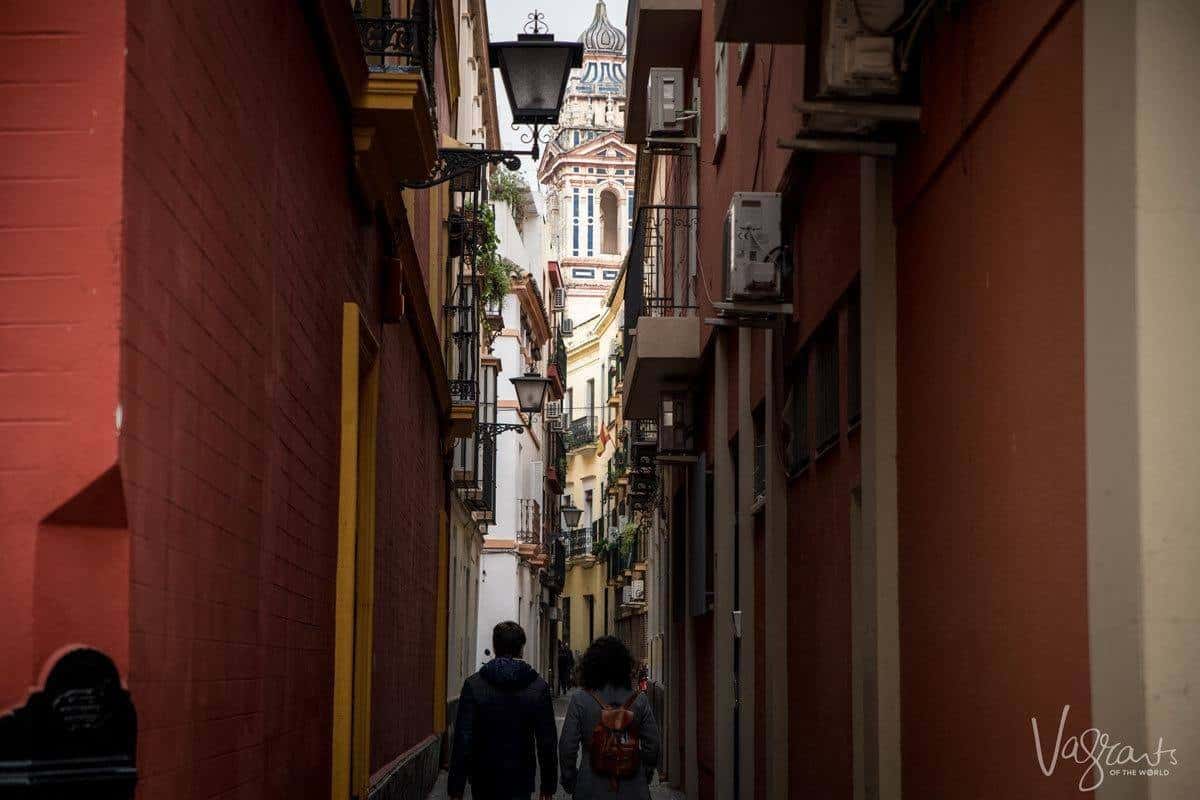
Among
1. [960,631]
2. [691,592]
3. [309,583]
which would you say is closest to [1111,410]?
[960,631]

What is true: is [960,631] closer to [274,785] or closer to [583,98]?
[274,785]

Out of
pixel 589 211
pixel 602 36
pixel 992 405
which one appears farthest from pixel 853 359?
pixel 602 36

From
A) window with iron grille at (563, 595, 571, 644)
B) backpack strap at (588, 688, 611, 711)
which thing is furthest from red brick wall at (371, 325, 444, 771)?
window with iron grille at (563, 595, 571, 644)

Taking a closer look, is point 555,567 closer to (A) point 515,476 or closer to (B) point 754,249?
(A) point 515,476

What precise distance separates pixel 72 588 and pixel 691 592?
13952mm

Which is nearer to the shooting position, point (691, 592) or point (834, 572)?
point (834, 572)

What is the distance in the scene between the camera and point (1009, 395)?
16.1 ft

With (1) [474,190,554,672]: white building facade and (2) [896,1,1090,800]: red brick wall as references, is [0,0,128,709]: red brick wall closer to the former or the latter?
(2) [896,1,1090,800]: red brick wall

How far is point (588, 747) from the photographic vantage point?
8273 mm

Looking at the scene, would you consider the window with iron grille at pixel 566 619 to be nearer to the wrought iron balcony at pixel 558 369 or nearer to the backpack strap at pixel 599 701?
the wrought iron balcony at pixel 558 369

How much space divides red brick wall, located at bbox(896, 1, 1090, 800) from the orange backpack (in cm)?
201

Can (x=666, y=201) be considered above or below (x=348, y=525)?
above

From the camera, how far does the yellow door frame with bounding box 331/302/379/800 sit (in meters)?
8.98

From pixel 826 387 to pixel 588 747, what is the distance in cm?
246
